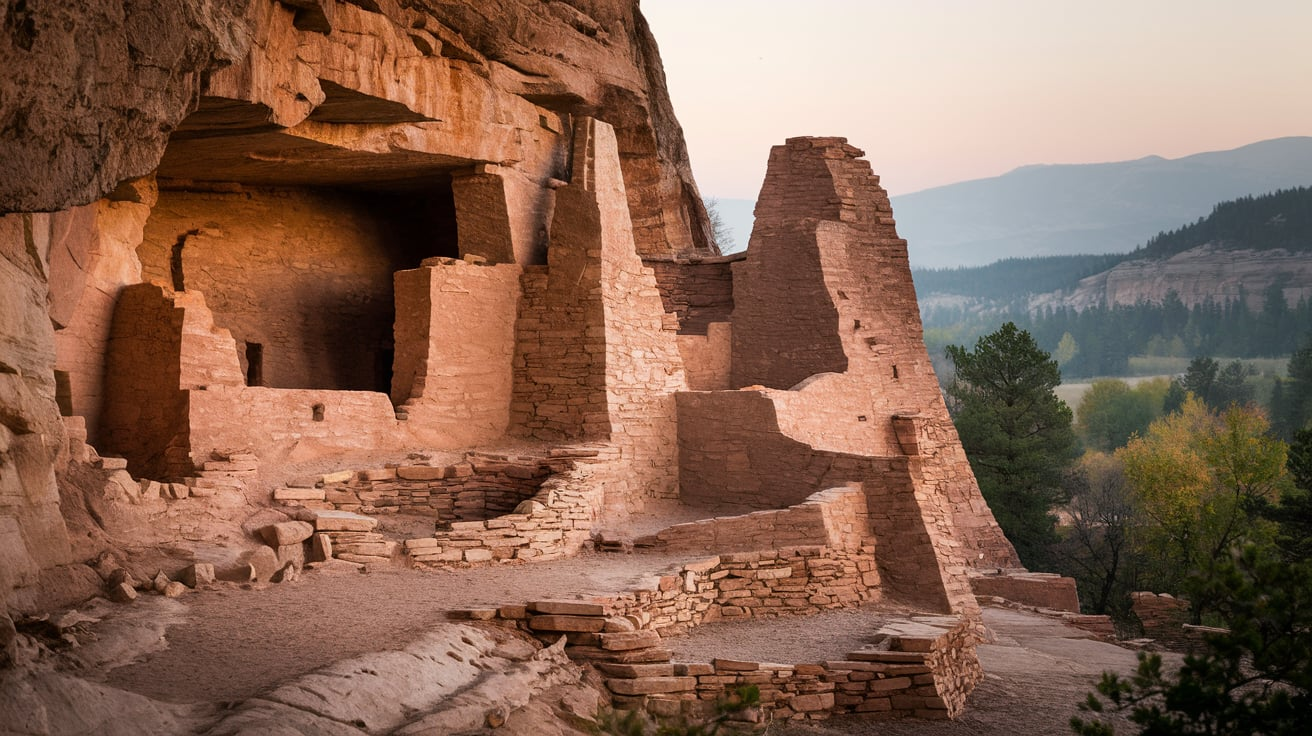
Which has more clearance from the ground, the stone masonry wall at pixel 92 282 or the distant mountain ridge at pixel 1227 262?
the distant mountain ridge at pixel 1227 262

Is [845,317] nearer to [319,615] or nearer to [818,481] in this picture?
[818,481]

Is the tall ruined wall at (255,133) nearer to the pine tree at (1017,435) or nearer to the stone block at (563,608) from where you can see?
the stone block at (563,608)

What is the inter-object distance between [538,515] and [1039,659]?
245 inches

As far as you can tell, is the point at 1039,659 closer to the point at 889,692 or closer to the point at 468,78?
the point at 889,692

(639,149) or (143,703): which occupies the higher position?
(639,149)

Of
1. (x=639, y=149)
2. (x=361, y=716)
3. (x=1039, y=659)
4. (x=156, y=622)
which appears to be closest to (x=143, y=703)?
(x=361, y=716)

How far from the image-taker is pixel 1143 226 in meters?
133

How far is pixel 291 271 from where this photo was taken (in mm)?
17938

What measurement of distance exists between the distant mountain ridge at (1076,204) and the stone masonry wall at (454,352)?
355ft

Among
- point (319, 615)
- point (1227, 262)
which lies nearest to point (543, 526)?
point (319, 615)

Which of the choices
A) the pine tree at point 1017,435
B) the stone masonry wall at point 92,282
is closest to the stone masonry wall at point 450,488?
the stone masonry wall at point 92,282

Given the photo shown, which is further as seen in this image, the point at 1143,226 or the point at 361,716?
the point at 1143,226

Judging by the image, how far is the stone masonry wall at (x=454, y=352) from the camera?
15984 mm

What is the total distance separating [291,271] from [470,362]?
332 cm
